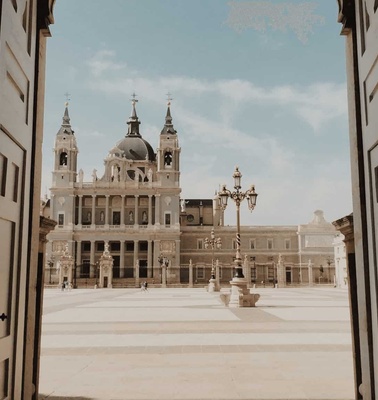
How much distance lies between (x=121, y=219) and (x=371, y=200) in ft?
234

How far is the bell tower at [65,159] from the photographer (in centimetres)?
7456

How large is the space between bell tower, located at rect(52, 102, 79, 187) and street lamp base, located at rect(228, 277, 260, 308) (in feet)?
185

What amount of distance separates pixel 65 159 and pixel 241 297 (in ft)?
194

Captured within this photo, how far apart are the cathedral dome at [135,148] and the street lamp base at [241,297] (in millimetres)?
65180

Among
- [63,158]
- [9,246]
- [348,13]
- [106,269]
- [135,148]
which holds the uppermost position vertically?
[135,148]

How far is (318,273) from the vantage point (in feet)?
238

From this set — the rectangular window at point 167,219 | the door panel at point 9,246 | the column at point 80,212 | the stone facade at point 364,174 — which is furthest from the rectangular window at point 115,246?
the door panel at point 9,246

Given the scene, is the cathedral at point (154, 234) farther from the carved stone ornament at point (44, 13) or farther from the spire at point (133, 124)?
the carved stone ornament at point (44, 13)

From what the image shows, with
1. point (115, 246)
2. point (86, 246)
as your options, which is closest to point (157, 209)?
point (115, 246)

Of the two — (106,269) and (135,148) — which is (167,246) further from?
(135,148)

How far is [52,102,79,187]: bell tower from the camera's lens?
74.6 meters

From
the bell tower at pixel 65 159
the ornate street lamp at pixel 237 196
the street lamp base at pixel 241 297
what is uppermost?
the bell tower at pixel 65 159

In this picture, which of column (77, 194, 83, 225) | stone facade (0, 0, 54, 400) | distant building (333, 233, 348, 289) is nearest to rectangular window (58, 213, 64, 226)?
column (77, 194, 83, 225)

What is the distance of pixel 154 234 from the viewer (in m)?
73.1
